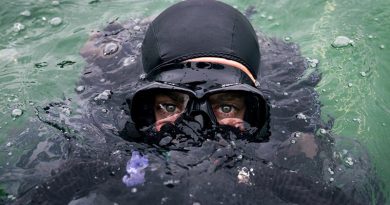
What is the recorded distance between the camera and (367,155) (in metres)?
4.26

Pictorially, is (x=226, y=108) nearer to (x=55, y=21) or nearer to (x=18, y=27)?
(x=55, y=21)

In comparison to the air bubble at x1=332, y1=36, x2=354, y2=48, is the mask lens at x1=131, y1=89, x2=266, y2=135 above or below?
above

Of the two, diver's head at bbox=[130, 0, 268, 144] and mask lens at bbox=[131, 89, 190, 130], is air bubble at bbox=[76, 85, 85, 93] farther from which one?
mask lens at bbox=[131, 89, 190, 130]

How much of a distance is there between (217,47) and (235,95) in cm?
39

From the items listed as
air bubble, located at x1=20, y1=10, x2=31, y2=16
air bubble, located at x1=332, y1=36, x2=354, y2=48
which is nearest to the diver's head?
air bubble, located at x1=332, y1=36, x2=354, y2=48

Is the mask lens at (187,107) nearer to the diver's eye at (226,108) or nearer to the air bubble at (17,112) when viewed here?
the diver's eye at (226,108)

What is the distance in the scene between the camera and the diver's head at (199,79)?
3289mm

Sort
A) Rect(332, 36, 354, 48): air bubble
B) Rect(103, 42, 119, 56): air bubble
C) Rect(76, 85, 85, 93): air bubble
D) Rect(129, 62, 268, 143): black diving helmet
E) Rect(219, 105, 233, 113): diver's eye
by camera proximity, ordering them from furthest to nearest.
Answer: Rect(332, 36, 354, 48): air bubble → Rect(103, 42, 119, 56): air bubble → Rect(76, 85, 85, 93): air bubble → Rect(219, 105, 233, 113): diver's eye → Rect(129, 62, 268, 143): black diving helmet

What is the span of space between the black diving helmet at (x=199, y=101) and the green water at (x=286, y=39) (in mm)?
1168

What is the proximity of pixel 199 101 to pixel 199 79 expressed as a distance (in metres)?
0.17

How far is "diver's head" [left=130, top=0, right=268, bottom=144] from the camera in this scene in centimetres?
329

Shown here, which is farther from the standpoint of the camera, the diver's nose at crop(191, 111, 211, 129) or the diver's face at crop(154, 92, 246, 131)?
the diver's face at crop(154, 92, 246, 131)

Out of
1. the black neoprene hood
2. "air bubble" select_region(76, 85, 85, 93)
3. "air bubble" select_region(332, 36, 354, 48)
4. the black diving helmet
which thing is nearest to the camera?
the black diving helmet

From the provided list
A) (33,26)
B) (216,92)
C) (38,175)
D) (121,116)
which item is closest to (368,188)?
(216,92)
